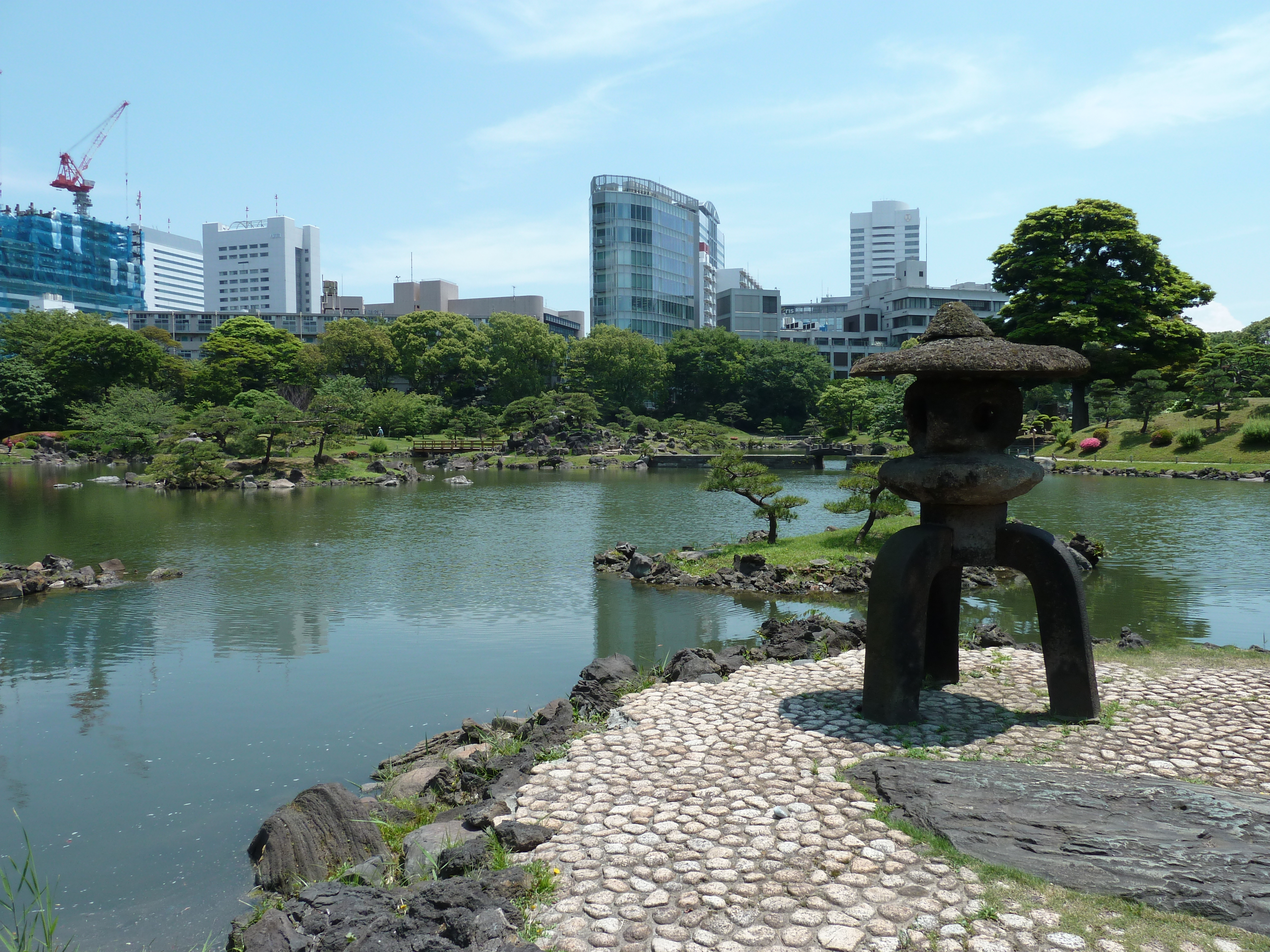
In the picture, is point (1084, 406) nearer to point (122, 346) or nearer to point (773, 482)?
point (773, 482)

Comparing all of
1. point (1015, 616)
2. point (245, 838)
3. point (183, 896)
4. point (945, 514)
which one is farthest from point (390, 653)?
point (1015, 616)

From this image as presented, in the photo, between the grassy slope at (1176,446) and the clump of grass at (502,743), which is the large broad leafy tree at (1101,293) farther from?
the clump of grass at (502,743)

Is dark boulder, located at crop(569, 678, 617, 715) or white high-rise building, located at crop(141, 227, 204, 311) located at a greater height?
white high-rise building, located at crop(141, 227, 204, 311)

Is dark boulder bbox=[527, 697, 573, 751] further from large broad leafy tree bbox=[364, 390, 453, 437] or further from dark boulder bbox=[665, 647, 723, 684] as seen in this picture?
large broad leafy tree bbox=[364, 390, 453, 437]

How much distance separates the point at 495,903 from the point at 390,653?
29.0 feet

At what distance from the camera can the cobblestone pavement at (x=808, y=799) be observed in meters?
4.26

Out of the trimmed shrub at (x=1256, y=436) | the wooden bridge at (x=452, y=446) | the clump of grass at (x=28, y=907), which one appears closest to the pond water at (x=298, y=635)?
the clump of grass at (x=28, y=907)

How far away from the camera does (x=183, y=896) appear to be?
6.21 meters

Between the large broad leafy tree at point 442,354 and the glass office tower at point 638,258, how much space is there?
14.3m

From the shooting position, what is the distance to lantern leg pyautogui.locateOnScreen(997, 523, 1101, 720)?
284 inches

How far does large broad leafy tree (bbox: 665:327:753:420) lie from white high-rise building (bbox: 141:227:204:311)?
130 metres

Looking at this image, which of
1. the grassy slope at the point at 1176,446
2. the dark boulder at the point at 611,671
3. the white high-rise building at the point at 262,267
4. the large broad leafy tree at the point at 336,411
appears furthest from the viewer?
the white high-rise building at the point at 262,267

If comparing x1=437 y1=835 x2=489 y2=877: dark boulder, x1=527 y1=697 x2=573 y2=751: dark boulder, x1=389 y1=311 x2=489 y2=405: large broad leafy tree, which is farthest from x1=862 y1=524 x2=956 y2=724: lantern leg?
x1=389 y1=311 x2=489 y2=405: large broad leafy tree

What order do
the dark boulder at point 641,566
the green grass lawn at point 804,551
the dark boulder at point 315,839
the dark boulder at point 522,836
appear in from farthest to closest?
the dark boulder at point 641,566, the green grass lawn at point 804,551, the dark boulder at point 315,839, the dark boulder at point 522,836
